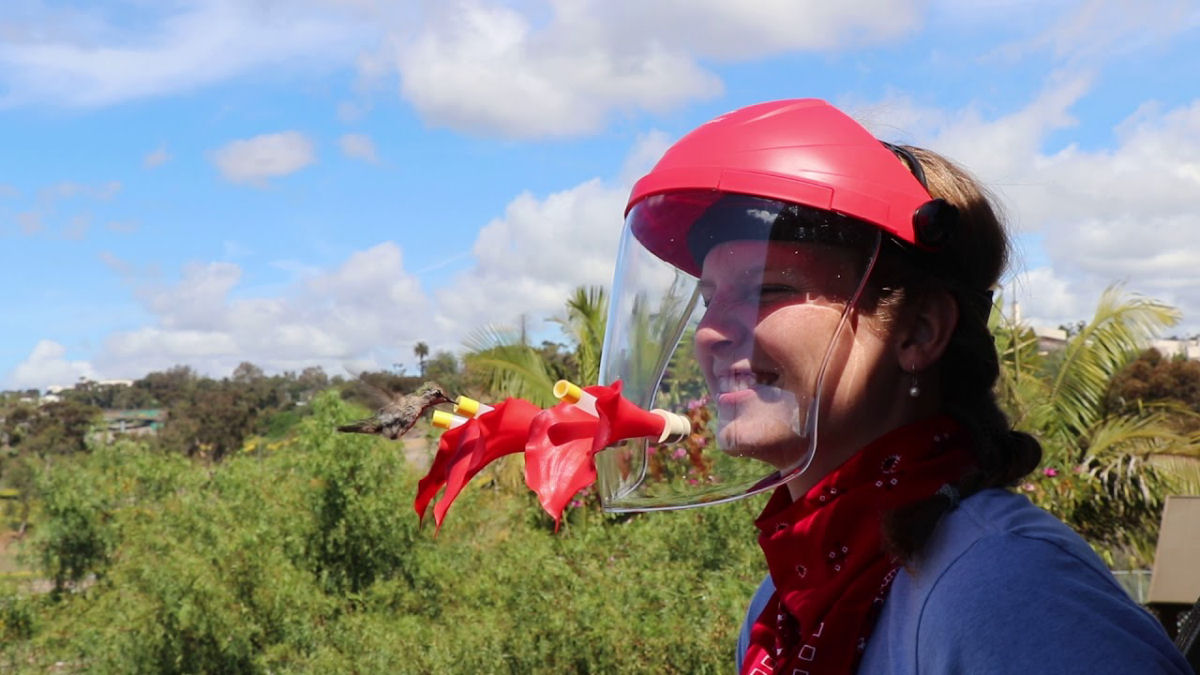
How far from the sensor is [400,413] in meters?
1.51

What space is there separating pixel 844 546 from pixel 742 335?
29 centimetres

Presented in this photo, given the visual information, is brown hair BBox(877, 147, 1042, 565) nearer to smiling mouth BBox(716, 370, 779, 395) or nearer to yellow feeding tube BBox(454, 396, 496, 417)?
smiling mouth BBox(716, 370, 779, 395)

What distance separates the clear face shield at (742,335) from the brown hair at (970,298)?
7 centimetres

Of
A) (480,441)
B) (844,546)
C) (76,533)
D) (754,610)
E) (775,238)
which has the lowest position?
(76,533)

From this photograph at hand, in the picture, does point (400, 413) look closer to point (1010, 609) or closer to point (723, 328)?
point (723, 328)

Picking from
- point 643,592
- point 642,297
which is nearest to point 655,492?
point 642,297

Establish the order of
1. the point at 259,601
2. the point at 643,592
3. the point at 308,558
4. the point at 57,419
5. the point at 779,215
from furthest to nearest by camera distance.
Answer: the point at 57,419, the point at 308,558, the point at 259,601, the point at 643,592, the point at 779,215

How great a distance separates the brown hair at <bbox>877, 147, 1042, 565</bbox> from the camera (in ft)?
4.75

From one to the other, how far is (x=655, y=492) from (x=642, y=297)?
0.29 metres

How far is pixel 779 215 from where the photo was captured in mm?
1444

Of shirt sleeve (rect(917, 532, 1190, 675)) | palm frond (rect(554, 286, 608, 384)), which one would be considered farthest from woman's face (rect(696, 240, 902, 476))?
palm frond (rect(554, 286, 608, 384))

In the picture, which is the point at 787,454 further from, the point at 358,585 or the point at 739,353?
the point at 358,585

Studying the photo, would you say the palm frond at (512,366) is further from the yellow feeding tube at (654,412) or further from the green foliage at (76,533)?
the yellow feeding tube at (654,412)

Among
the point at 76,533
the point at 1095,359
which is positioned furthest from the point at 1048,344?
the point at 76,533
